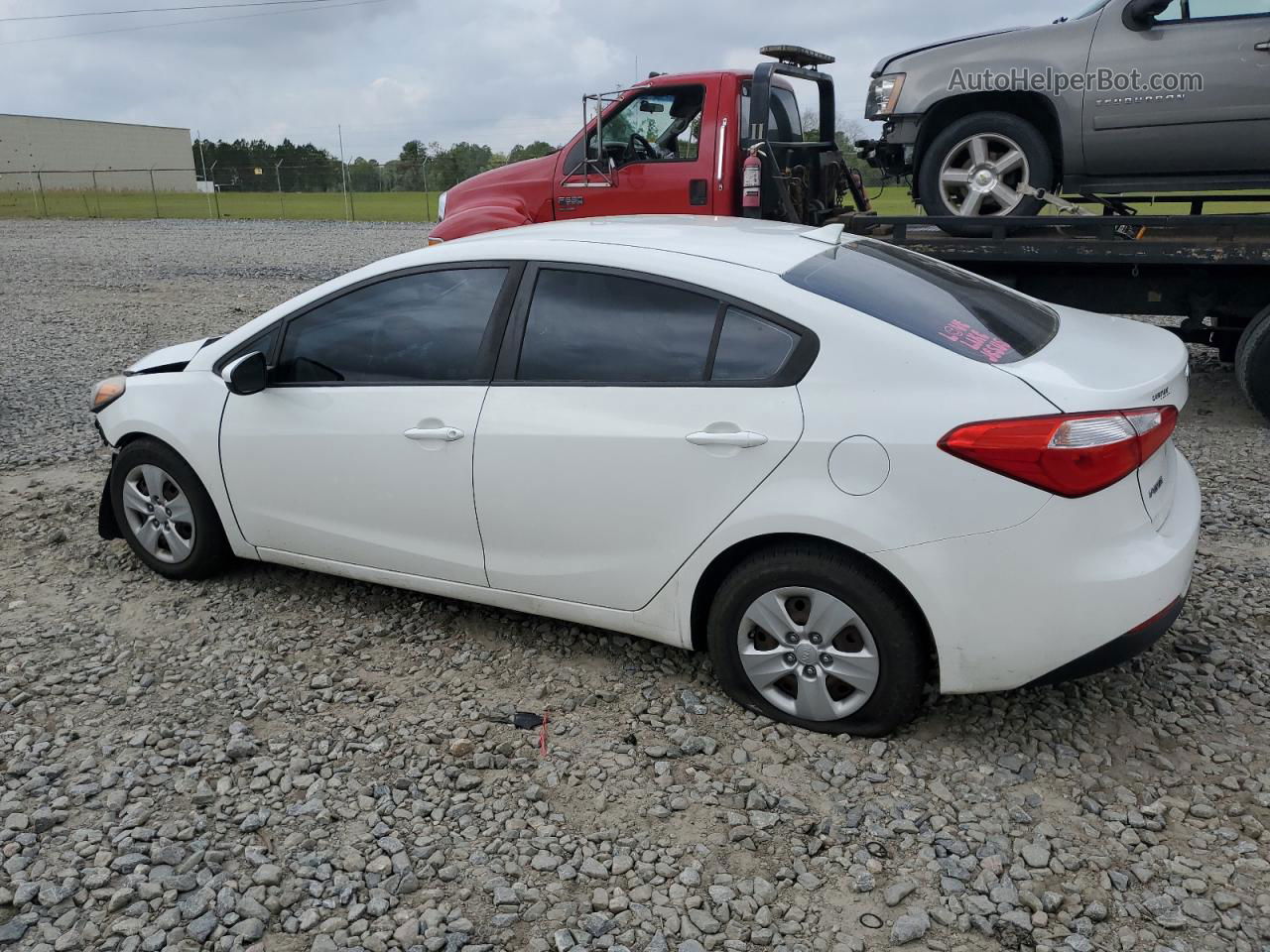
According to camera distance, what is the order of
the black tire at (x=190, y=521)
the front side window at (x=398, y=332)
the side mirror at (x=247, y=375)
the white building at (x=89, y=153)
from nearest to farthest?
1. the front side window at (x=398, y=332)
2. the side mirror at (x=247, y=375)
3. the black tire at (x=190, y=521)
4. the white building at (x=89, y=153)

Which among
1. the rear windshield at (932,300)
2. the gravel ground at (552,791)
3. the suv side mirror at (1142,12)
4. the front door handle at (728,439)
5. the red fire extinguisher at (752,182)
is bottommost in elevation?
the gravel ground at (552,791)

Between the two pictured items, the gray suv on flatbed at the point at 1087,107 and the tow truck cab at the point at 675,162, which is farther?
the tow truck cab at the point at 675,162

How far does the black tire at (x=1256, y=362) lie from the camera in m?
6.69

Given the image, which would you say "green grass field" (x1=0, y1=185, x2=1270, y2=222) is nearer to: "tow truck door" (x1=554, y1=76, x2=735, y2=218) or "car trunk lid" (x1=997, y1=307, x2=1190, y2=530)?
"tow truck door" (x1=554, y1=76, x2=735, y2=218)

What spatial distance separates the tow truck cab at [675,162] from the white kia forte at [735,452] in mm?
4523

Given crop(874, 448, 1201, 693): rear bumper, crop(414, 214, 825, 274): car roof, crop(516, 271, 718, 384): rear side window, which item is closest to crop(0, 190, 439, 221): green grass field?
crop(414, 214, 825, 274): car roof

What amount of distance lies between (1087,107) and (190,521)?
6.31m

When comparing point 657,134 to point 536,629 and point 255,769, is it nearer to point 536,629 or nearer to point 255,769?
point 536,629

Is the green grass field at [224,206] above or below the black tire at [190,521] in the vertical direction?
above

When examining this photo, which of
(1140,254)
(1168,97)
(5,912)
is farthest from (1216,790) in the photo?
(1168,97)

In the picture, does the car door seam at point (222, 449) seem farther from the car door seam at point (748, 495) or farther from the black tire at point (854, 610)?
the black tire at point (854, 610)

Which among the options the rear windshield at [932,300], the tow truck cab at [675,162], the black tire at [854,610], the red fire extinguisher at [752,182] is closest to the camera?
the black tire at [854,610]

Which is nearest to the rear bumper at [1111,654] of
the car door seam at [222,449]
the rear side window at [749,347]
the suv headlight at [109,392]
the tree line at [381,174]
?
the rear side window at [749,347]

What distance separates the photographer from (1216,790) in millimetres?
3203
